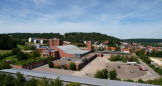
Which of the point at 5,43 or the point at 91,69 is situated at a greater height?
the point at 5,43

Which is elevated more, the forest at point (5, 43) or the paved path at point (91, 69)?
the forest at point (5, 43)

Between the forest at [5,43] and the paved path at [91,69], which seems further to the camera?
the forest at [5,43]

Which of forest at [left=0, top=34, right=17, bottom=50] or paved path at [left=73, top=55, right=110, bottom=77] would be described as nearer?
paved path at [left=73, top=55, right=110, bottom=77]

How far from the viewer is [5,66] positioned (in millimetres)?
22328

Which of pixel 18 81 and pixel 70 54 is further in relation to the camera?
pixel 70 54

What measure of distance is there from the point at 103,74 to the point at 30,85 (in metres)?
12.0

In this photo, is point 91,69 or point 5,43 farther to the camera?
point 5,43

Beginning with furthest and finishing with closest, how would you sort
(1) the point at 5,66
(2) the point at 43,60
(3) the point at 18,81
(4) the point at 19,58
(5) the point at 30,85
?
(2) the point at 43,60 → (4) the point at 19,58 → (1) the point at 5,66 → (3) the point at 18,81 → (5) the point at 30,85

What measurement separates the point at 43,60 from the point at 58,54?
9.63 meters

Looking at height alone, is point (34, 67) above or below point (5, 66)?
below

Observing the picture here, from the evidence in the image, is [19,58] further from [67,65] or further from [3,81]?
[3,81]

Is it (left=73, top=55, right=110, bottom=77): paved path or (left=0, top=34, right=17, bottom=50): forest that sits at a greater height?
(left=0, top=34, right=17, bottom=50): forest

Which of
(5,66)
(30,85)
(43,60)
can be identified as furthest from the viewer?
(43,60)

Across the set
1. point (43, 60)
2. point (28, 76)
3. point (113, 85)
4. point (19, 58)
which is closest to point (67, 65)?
point (43, 60)
